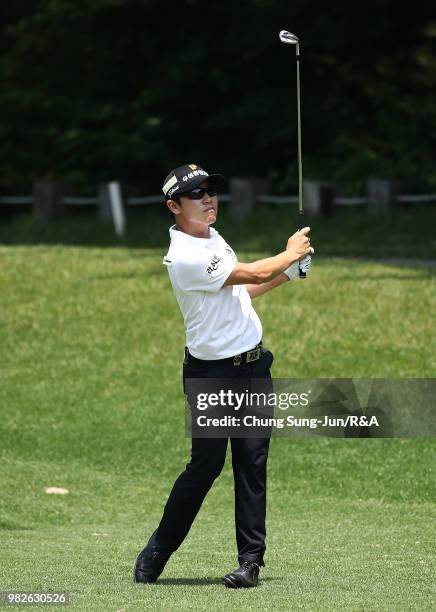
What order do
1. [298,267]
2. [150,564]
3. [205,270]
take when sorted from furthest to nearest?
[150,564] → [298,267] → [205,270]

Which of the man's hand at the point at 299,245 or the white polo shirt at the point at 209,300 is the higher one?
the man's hand at the point at 299,245

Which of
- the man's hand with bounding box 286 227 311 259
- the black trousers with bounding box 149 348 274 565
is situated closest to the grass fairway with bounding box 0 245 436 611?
the black trousers with bounding box 149 348 274 565

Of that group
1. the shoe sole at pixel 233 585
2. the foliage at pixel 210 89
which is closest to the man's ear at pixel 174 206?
the shoe sole at pixel 233 585

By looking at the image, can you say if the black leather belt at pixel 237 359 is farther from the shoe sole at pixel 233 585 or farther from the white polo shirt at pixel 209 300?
the shoe sole at pixel 233 585

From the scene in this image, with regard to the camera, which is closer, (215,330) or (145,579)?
(215,330)

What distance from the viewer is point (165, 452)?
12.6 m

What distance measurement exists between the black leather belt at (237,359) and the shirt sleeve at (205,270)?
328mm

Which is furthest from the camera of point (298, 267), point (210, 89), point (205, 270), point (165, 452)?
point (210, 89)

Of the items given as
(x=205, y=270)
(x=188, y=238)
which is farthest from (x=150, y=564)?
(x=188, y=238)

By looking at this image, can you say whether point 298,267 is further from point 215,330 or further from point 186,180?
point 186,180

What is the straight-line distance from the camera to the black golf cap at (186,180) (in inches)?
281

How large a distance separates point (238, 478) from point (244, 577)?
46 cm

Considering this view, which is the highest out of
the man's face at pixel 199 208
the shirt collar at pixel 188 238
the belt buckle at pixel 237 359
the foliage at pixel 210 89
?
the foliage at pixel 210 89

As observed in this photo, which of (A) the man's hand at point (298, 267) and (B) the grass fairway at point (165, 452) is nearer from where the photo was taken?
(A) the man's hand at point (298, 267)
